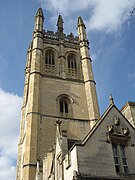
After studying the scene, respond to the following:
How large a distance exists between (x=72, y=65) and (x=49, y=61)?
3101mm

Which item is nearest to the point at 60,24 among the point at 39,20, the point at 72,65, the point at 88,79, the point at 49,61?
the point at 39,20

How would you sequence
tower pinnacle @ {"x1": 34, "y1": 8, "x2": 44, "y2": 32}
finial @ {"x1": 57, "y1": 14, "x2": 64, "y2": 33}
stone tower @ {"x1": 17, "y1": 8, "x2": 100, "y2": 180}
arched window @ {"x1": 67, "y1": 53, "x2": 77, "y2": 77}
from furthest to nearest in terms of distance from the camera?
1. finial @ {"x1": 57, "y1": 14, "x2": 64, "y2": 33}
2. tower pinnacle @ {"x1": 34, "y1": 8, "x2": 44, "y2": 32}
3. arched window @ {"x1": 67, "y1": 53, "x2": 77, "y2": 77}
4. stone tower @ {"x1": 17, "y1": 8, "x2": 100, "y2": 180}

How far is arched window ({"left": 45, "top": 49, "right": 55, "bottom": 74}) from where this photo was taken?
29984mm

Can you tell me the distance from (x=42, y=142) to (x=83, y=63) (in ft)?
43.6

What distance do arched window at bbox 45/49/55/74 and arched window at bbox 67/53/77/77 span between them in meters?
2.20

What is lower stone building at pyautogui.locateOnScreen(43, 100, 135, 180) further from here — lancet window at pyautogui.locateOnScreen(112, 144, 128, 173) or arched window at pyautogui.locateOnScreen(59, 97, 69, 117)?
arched window at pyautogui.locateOnScreen(59, 97, 69, 117)

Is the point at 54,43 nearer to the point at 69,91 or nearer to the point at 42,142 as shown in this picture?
the point at 69,91

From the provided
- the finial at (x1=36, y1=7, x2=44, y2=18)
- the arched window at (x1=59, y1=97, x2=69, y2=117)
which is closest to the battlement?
the finial at (x1=36, y1=7, x2=44, y2=18)

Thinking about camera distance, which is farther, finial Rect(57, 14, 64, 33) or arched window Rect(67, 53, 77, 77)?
finial Rect(57, 14, 64, 33)

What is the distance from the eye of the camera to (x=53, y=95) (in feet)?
87.8

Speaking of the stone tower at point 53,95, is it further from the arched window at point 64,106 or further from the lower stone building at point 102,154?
the lower stone building at point 102,154

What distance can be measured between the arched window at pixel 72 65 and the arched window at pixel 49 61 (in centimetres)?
220

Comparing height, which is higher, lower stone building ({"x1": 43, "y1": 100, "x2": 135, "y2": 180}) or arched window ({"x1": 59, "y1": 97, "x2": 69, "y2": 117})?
arched window ({"x1": 59, "y1": 97, "x2": 69, "y2": 117})

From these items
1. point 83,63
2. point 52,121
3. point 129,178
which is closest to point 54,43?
point 83,63
